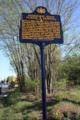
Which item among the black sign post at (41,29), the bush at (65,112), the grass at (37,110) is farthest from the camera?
the grass at (37,110)

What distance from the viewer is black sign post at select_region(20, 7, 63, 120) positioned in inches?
598

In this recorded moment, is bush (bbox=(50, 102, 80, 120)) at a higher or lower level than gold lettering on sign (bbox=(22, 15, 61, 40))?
lower

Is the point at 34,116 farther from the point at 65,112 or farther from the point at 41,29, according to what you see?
the point at 41,29

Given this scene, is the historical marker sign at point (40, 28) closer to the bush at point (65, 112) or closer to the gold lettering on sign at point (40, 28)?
the gold lettering on sign at point (40, 28)

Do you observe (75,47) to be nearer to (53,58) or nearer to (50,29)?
(53,58)

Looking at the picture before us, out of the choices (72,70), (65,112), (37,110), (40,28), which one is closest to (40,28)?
(40,28)

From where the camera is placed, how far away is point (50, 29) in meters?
15.4

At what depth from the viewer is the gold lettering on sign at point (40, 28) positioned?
599 inches

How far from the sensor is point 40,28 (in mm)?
15328

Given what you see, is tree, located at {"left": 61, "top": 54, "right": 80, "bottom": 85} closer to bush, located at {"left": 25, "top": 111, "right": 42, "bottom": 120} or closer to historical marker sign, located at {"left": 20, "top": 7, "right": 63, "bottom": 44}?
bush, located at {"left": 25, "top": 111, "right": 42, "bottom": 120}

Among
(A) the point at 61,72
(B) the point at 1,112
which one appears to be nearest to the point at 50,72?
(A) the point at 61,72

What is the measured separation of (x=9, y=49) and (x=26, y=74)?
310 centimetres

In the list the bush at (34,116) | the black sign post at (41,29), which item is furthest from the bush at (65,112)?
the black sign post at (41,29)

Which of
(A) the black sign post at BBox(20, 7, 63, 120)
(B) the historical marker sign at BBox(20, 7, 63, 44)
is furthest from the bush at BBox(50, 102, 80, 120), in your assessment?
(B) the historical marker sign at BBox(20, 7, 63, 44)
